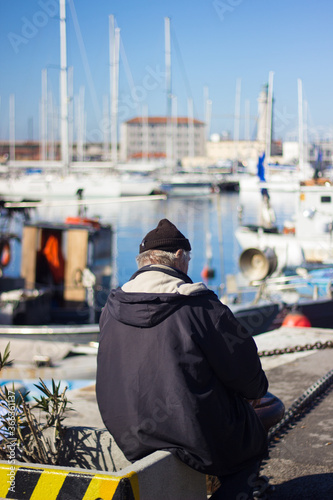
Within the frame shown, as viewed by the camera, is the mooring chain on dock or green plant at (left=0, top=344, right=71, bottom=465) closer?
green plant at (left=0, top=344, right=71, bottom=465)

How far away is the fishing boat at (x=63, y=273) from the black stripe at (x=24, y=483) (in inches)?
341

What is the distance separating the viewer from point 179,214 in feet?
174

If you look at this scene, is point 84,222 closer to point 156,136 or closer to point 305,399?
point 305,399

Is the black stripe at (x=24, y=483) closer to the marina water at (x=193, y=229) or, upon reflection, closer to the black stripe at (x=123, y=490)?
the black stripe at (x=123, y=490)

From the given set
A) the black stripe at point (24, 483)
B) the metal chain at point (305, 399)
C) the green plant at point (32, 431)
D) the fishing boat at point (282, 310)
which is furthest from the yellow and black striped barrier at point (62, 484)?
the fishing boat at point (282, 310)

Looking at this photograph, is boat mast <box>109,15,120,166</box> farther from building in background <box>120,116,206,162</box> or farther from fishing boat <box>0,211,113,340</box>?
building in background <box>120,116,206,162</box>

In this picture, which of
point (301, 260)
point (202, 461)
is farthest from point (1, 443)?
point (301, 260)

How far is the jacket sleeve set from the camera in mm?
2430

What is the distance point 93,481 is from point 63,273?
941 cm

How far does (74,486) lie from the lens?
229 cm

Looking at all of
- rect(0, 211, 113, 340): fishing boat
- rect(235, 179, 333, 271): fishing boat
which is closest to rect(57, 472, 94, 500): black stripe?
rect(0, 211, 113, 340): fishing boat

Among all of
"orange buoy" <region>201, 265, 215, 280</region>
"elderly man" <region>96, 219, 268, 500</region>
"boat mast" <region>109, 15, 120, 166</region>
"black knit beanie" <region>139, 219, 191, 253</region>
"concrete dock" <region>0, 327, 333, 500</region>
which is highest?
"boat mast" <region>109, 15, 120, 166</region>

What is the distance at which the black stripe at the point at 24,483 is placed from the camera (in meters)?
2.34

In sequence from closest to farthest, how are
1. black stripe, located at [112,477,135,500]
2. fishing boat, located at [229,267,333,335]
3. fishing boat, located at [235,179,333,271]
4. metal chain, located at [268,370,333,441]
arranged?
black stripe, located at [112,477,135,500] < metal chain, located at [268,370,333,441] < fishing boat, located at [229,267,333,335] < fishing boat, located at [235,179,333,271]
